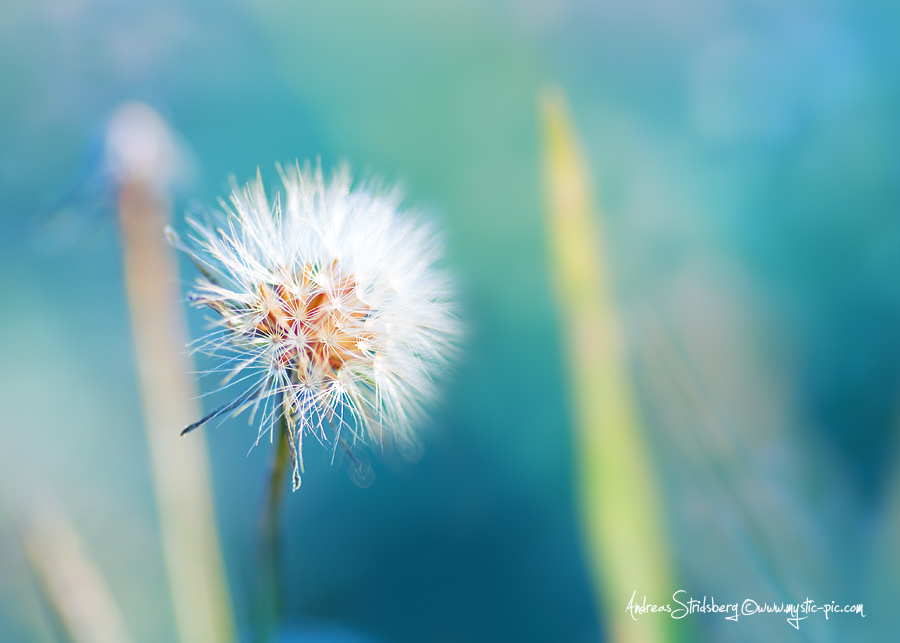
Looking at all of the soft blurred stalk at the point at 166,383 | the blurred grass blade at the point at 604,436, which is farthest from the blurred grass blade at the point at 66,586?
the blurred grass blade at the point at 604,436

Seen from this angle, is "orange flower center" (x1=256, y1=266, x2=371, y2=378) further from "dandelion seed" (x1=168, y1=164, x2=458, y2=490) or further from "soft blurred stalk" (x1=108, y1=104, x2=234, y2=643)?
"soft blurred stalk" (x1=108, y1=104, x2=234, y2=643)

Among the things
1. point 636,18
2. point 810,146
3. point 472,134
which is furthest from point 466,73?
point 810,146

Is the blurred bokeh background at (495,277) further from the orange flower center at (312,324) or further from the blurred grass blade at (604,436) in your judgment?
the orange flower center at (312,324)

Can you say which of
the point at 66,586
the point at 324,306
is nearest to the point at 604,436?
the point at 324,306

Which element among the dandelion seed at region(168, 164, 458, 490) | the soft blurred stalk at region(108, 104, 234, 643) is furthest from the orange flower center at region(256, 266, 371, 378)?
the soft blurred stalk at region(108, 104, 234, 643)

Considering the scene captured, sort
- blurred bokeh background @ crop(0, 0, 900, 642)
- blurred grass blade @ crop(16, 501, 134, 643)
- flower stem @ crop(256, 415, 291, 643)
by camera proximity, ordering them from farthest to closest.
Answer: blurred bokeh background @ crop(0, 0, 900, 642) < blurred grass blade @ crop(16, 501, 134, 643) < flower stem @ crop(256, 415, 291, 643)

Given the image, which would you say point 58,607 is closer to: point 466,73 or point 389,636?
point 389,636
